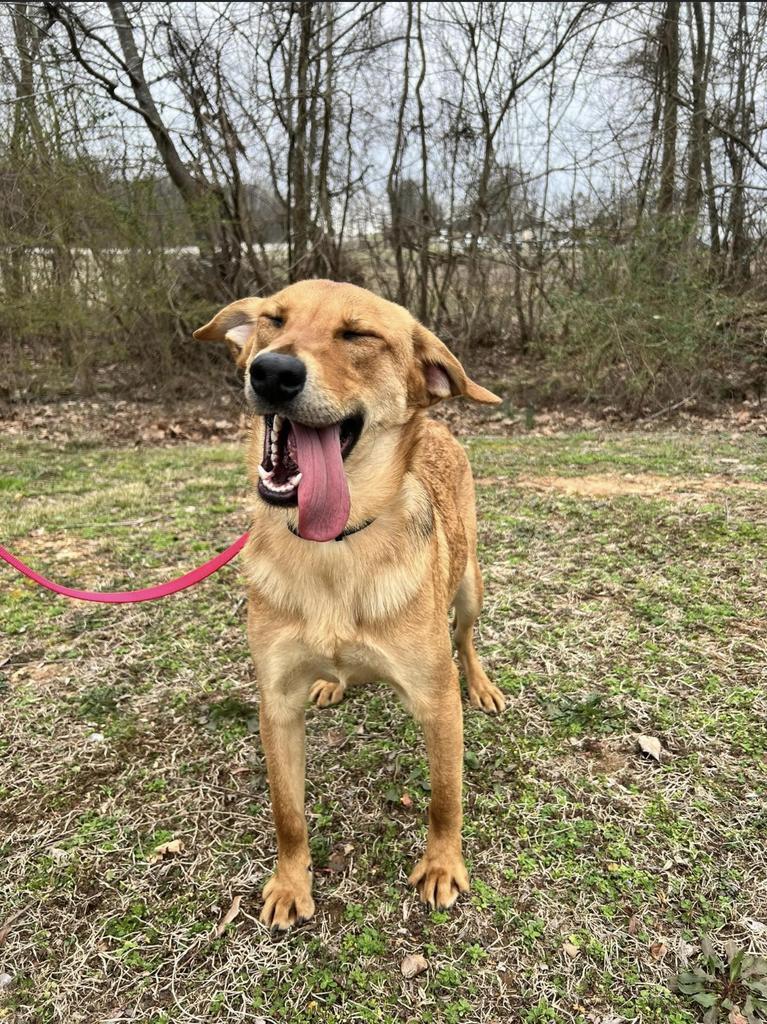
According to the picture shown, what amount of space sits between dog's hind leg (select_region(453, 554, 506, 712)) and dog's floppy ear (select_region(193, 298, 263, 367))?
1479mm

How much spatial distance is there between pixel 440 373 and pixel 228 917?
211 centimetres

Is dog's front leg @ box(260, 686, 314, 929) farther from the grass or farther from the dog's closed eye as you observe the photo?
the dog's closed eye

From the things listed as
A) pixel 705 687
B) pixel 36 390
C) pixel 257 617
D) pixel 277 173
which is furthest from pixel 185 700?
pixel 277 173

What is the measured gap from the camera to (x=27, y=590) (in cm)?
452

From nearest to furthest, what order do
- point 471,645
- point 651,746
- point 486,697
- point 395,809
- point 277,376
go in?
point 277,376 < point 395,809 < point 651,746 < point 486,697 < point 471,645

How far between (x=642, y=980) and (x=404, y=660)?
1.21m

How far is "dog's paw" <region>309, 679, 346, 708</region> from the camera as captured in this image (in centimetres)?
337

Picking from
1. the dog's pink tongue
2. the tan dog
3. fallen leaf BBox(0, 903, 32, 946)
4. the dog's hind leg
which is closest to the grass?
fallen leaf BBox(0, 903, 32, 946)

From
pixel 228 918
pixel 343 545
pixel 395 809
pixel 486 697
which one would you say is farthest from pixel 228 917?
pixel 486 697

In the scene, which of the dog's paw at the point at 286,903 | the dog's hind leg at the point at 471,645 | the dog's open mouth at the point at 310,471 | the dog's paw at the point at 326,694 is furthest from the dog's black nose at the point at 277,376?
the dog's paw at the point at 326,694

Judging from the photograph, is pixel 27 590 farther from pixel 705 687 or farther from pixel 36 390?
pixel 36 390

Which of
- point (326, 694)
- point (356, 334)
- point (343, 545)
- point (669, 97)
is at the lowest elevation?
point (326, 694)

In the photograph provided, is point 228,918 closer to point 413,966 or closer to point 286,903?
point 286,903

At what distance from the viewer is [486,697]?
3.31 meters
